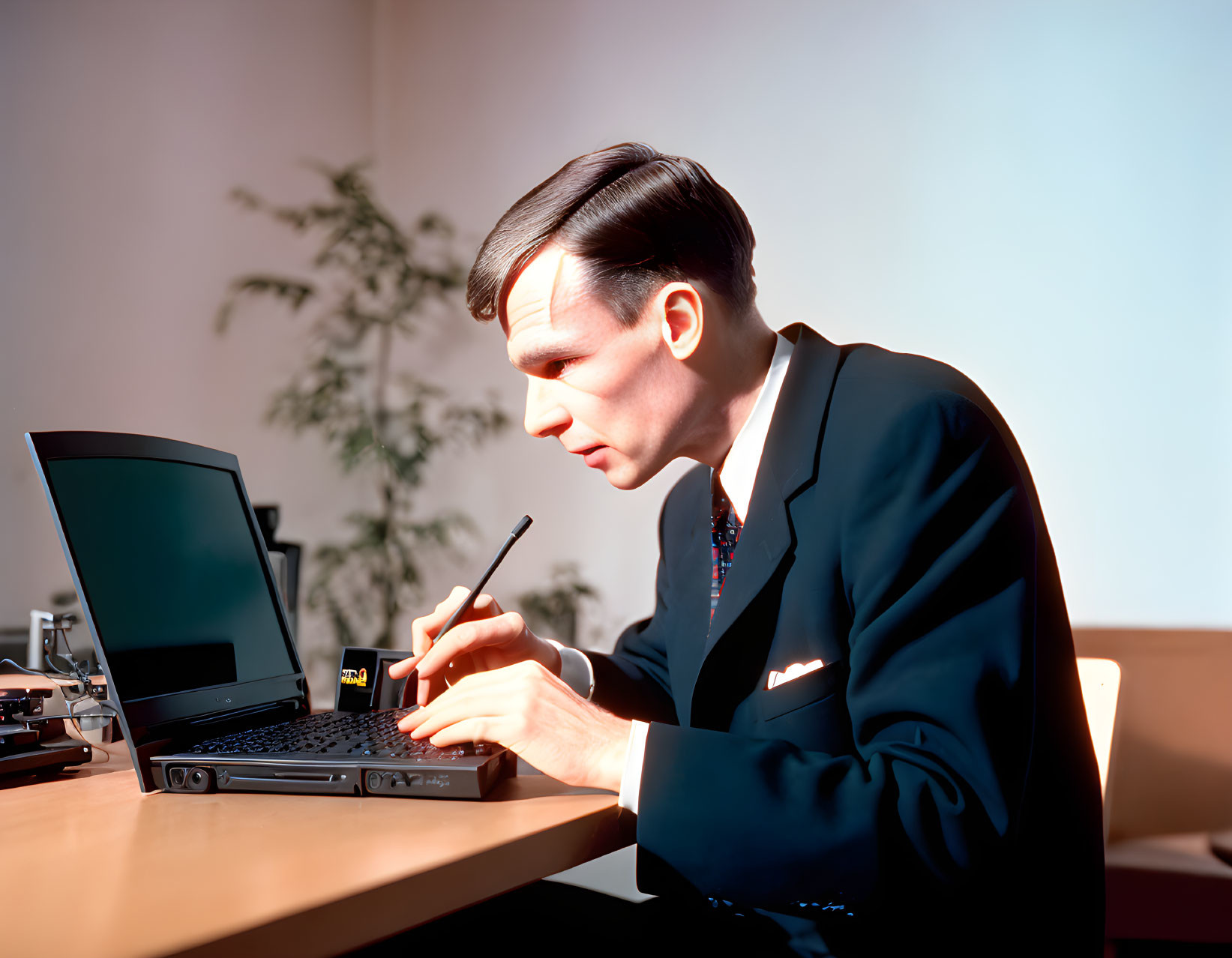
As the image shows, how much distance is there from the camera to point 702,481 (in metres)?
1.24

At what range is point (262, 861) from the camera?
1.88ft

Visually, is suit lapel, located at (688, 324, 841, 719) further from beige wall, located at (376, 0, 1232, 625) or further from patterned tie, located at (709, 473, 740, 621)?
beige wall, located at (376, 0, 1232, 625)

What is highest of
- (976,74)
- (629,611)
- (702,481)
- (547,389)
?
(976,74)

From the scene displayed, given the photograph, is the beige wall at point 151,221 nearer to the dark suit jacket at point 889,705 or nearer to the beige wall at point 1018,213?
the beige wall at point 1018,213

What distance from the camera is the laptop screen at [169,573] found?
2.70ft

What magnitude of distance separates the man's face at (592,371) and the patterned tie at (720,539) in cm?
13

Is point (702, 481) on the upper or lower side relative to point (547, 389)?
lower

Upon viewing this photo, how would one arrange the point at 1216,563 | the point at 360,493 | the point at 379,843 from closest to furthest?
the point at 379,843 < the point at 1216,563 < the point at 360,493

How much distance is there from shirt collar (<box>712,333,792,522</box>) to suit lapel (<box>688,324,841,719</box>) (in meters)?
0.08

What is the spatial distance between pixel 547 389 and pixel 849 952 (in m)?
0.64

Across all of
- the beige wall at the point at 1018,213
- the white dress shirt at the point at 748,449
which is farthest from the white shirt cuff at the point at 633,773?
the beige wall at the point at 1018,213

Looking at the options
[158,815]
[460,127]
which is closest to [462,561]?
[460,127]

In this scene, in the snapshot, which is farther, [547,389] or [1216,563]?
[1216,563]

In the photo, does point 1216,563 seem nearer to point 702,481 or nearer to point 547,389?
point 702,481
